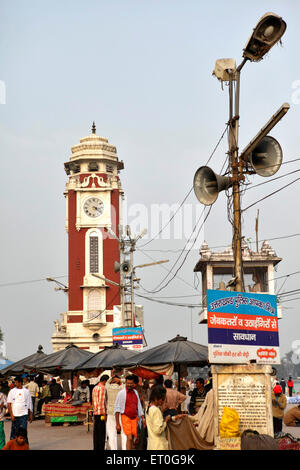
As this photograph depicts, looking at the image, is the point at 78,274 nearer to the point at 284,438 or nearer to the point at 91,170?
the point at 91,170

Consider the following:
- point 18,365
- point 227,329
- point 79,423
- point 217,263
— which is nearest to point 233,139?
point 227,329

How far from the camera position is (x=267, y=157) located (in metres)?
15.8

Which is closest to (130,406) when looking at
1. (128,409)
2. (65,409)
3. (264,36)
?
(128,409)

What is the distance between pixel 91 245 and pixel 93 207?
3658 millimetres

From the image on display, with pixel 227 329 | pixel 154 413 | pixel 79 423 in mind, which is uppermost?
pixel 227 329

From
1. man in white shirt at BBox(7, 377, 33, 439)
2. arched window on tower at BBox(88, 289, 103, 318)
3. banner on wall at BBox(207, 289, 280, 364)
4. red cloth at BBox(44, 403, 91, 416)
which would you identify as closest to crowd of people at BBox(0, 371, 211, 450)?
man in white shirt at BBox(7, 377, 33, 439)

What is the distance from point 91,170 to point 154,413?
57420mm

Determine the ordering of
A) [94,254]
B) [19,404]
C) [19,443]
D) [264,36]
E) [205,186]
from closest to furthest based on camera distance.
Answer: [19,443], [19,404], [264,36], [205,186], [94,254]

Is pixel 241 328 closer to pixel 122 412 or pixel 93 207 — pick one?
pixel 122 412

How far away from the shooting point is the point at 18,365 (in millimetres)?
28531

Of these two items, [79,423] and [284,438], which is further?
[79,423]

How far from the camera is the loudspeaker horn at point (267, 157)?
15.8 m

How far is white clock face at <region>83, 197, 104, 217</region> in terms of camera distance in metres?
64.5

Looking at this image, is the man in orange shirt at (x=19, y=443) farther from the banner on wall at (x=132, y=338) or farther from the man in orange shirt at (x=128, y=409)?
the banner on wall at (x=132, y=338)
